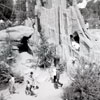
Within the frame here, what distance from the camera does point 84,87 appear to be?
1031 cm

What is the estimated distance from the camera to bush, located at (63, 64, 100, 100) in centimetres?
1009

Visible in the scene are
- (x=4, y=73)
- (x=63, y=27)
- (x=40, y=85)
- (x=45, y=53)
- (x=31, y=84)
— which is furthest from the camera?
(x=63, y=27)

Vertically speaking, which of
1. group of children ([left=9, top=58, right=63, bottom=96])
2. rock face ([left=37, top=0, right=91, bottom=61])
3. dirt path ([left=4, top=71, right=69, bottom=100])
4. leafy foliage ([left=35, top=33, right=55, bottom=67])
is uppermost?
rock face ([left=37, top=0, right=91, bottom=61])

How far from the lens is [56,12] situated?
51.5 feet

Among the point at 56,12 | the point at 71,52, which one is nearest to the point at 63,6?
the point at 56,12

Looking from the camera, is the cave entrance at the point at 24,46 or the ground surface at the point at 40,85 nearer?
the ground surface at the point at 40,85

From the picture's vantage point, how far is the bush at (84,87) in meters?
10.1

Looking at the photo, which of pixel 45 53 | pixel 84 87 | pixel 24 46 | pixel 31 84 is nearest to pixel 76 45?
pixel 45 53

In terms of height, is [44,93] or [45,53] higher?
[45,53]

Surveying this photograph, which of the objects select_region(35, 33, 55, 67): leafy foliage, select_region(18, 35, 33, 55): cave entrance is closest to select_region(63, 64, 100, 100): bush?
select_region(35, 33, 55, 67): leafy foliage

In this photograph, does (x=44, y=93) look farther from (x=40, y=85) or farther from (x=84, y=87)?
(x=84, y=87)

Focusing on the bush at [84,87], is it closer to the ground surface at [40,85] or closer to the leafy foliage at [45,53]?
the ground surface at [40,85]

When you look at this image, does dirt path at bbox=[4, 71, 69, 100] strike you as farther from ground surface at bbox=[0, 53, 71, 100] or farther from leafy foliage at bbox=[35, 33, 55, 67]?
leafy foliage at bbox=[35, 33, 55, 67]

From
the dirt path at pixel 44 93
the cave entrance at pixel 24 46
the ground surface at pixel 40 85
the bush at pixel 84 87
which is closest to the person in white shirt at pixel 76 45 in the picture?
the ground surface at pixel 40 85
